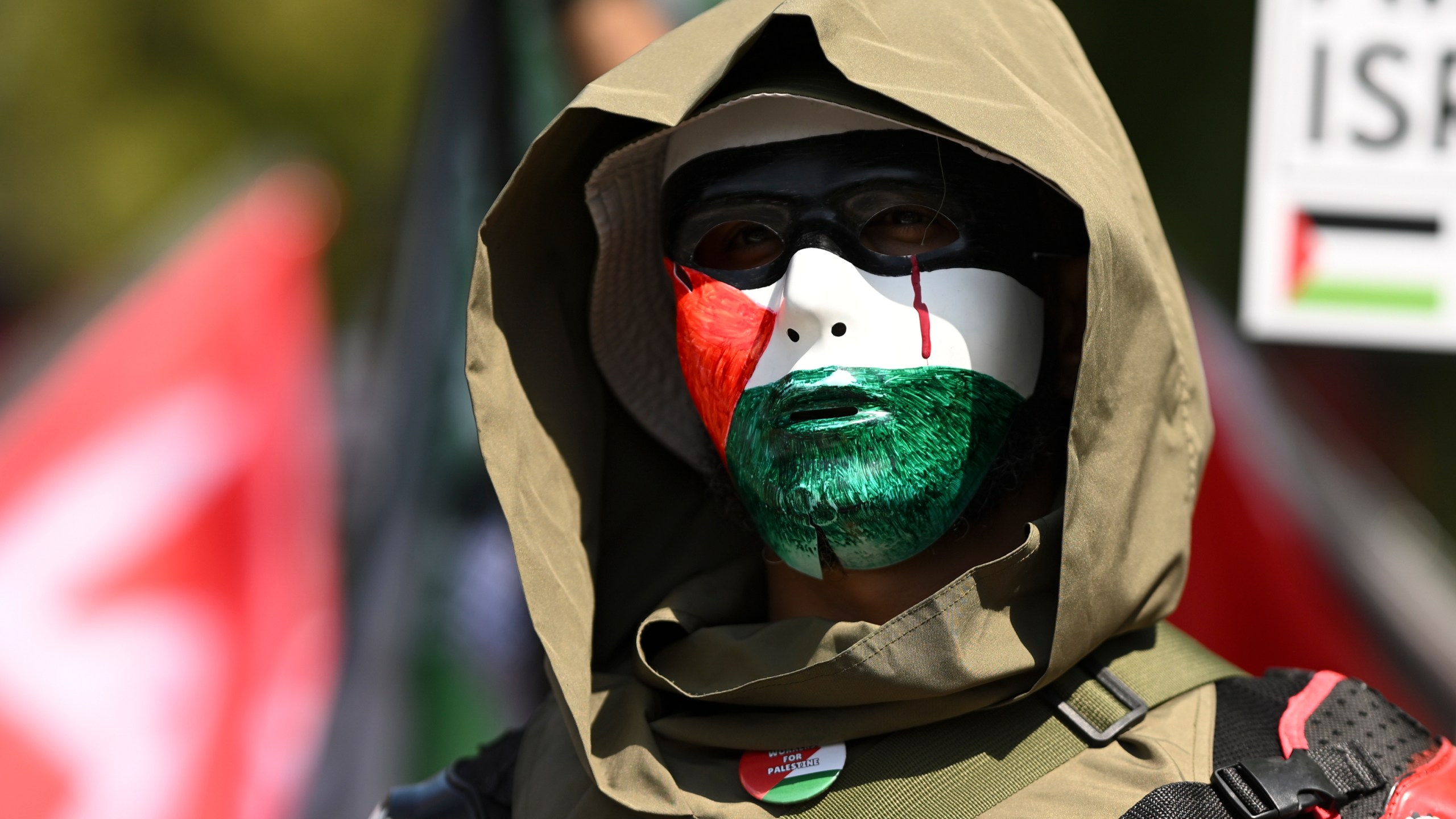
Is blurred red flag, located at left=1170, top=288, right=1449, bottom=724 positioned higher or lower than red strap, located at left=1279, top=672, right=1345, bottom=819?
lower

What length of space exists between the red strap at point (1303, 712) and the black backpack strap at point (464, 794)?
1.23 meters

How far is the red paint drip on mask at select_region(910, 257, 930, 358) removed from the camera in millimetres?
1984

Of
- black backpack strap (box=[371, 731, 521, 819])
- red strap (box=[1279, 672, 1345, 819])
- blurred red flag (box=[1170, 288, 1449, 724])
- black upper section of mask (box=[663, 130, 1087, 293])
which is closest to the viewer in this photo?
red strap (box=[1279, 672, 1345, 819])

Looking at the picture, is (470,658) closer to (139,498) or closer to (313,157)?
(139,498)

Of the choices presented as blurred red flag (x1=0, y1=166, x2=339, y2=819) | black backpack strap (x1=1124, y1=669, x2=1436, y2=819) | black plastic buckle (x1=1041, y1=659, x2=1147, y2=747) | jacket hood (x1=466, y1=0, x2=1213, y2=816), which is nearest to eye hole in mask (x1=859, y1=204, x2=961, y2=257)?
jacket hood (x1=466, y1=0, x2=1213, y2=816)

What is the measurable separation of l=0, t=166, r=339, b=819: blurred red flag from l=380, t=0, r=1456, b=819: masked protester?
2151mm

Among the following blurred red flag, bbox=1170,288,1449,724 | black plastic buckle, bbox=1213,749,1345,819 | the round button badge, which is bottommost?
blurred red flag, bbox=1170,288,1449,724

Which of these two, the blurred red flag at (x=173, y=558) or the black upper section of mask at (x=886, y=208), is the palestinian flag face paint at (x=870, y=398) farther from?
the blurred red flag at (x=173, y=558)

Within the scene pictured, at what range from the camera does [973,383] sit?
2016mm

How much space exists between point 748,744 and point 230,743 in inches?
118

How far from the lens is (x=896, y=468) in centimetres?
197

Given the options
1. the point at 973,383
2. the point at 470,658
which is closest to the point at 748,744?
the point at 973,383

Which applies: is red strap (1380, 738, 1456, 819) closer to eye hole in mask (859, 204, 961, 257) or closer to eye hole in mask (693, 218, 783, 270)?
eye hole in mask (859, 204, 961, 257)

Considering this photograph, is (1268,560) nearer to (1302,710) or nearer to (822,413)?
(1302,710)
